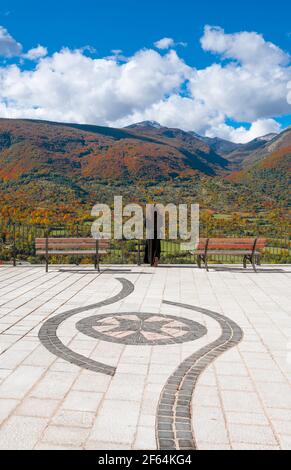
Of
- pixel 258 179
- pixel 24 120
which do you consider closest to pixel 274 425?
pixel 258 179

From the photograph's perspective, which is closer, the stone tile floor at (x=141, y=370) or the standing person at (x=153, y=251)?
the stone tile floor at (x=141, y=370)

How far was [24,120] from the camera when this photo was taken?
100062 millimetres

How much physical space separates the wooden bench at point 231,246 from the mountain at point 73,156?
46.1m

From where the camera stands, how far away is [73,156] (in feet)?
248

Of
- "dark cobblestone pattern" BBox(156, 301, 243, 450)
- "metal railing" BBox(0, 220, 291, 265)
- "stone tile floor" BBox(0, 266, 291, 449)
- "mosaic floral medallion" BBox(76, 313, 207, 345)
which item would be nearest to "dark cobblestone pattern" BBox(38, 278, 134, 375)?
"stone tile floor" BBox(0, 266, 291, 449)

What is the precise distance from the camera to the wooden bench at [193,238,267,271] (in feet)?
38.1

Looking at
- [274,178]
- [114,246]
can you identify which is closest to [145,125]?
[274,178]

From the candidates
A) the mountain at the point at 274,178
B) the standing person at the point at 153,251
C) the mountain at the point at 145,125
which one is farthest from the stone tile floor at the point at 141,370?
the mountain at the point at 145,125

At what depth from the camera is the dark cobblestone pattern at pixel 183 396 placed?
308 centimetres

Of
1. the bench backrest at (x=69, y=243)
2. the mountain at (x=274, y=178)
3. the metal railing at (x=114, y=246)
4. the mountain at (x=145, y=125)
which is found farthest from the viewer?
the mountain at (x=145, y=125)

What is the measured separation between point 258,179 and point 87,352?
48008 mm

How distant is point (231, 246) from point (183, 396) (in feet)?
27.3

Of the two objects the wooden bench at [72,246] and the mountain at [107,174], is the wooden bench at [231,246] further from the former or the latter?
the mountain at [107,174]
